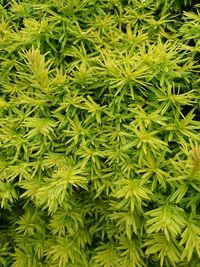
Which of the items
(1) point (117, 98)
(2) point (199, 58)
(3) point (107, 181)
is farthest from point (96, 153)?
(2) point (199, 58)

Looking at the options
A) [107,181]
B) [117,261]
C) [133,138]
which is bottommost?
[117,261]

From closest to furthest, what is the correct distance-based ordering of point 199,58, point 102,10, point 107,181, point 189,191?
point 189,191 < point 107,181 < point 199,58 < point 102,10

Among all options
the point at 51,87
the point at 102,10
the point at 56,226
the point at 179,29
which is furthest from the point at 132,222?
the point at 102,10

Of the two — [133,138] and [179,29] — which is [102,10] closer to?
[179,29]

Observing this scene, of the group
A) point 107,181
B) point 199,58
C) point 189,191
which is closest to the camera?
point 189,191

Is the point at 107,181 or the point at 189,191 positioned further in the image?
the point at 107,181

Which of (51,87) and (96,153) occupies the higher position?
(51,87)
